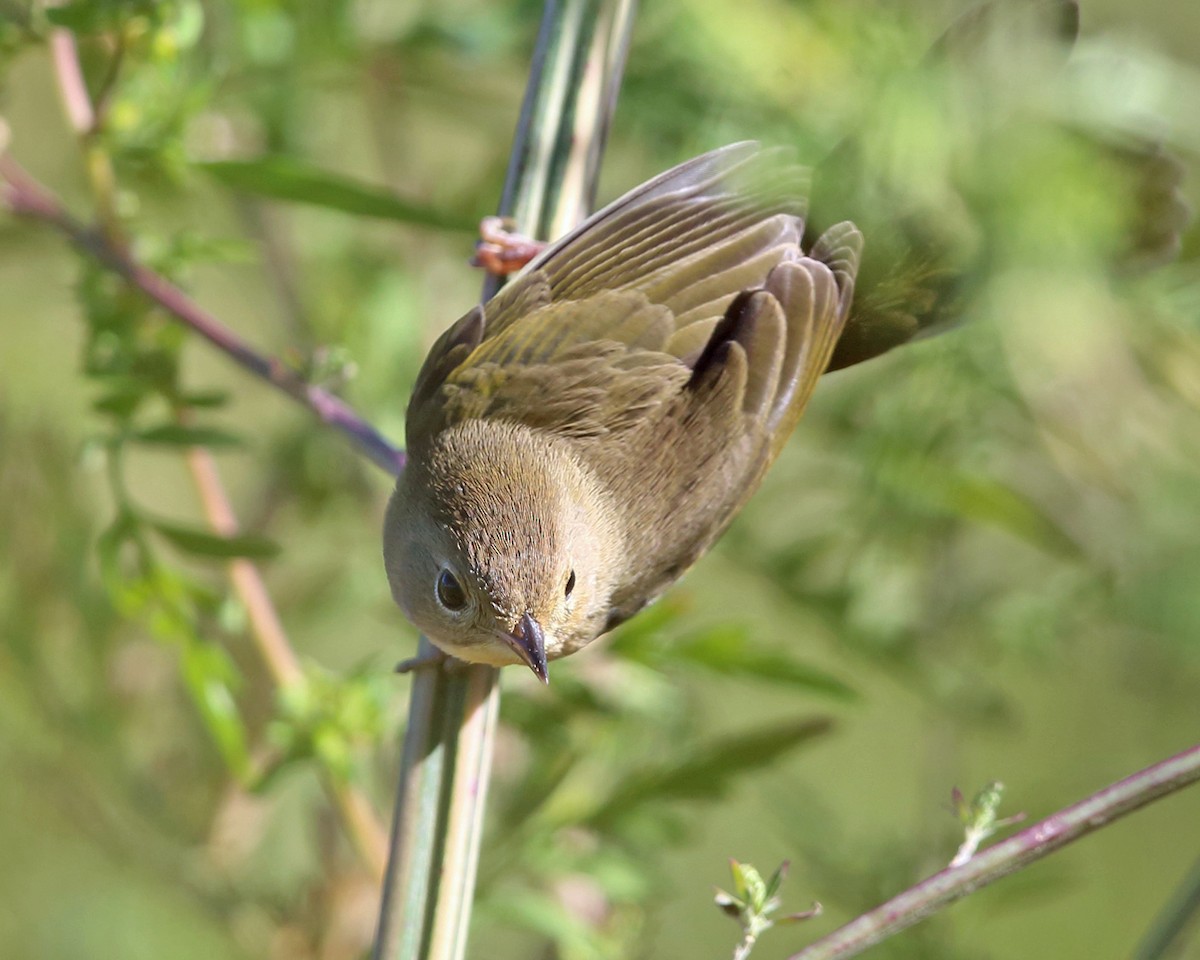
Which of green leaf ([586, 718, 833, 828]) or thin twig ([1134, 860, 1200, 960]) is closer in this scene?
thin twig ([1134, 860, 1200, 960])

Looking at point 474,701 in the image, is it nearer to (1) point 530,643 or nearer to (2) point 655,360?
(1) point 530,643

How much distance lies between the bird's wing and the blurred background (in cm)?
14

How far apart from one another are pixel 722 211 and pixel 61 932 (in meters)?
1.56

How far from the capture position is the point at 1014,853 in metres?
1.28

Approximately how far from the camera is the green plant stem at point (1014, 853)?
1.24 metres

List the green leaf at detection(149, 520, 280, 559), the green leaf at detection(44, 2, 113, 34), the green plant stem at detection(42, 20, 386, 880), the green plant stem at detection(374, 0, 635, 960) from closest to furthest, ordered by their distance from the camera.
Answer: the green plant stem at detection(374, 0, 635, 960) < the green leaf at detection(44, 2, 113, 34) < the green leaf at detection(149, 520, 280, 559) < the green plant stem at detection(42, 20, 386, 880)

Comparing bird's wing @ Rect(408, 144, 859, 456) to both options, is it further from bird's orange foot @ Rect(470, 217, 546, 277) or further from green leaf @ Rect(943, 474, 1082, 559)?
green leaf @ Rect(943, 474, 1082, 559)

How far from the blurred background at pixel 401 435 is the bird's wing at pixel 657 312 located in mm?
137

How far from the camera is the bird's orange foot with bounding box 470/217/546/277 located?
6.64ft

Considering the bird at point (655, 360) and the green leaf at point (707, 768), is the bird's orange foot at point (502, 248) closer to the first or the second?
the bird at point (655, 360)

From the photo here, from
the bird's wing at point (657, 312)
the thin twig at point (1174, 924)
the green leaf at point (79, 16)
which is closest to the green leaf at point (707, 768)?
the bird's wing at point (657, 312)

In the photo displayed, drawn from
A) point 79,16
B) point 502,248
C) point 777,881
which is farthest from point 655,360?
point 777,881

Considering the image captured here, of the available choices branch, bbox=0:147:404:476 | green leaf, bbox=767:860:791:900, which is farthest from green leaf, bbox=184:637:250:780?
green leaf, bbox=767:860:791:900

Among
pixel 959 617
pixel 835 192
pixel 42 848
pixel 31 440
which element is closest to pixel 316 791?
pixel 42 848
